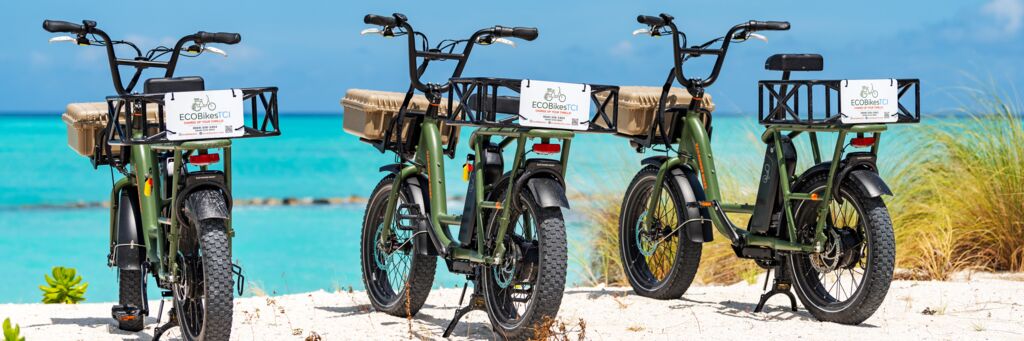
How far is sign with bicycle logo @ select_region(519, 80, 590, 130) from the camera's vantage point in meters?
5.16

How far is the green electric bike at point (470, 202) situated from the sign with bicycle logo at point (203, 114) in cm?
93

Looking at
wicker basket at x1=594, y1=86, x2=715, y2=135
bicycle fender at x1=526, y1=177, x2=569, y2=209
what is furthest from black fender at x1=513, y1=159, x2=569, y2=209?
wicker basket at x1=594, y1=86, x2=715, y2=135

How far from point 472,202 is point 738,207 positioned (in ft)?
5.44

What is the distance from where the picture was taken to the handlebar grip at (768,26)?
21.6 ft

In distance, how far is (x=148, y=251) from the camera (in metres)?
5.63

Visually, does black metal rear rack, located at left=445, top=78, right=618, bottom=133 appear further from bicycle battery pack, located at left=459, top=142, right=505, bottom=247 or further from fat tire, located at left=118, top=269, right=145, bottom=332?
fat tire, located at left=118, top=269, right=145, bottom=332

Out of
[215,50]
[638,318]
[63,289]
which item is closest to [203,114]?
[215,50]

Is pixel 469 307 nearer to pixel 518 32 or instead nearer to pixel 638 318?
pixel 638 318

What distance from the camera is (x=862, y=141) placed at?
19.4 ft

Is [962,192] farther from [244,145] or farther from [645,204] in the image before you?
[244,145]

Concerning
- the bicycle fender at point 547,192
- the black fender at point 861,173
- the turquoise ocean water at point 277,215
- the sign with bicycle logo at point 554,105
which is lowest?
the turquoise ocean water at point 277,215

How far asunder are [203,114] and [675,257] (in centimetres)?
288

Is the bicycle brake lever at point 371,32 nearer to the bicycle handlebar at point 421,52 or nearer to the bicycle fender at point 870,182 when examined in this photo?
the bicycle handlebar at point 421,52

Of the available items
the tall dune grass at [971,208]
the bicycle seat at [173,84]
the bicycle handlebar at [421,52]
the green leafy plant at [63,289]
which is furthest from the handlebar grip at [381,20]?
the tall dune grass at [971,208]
